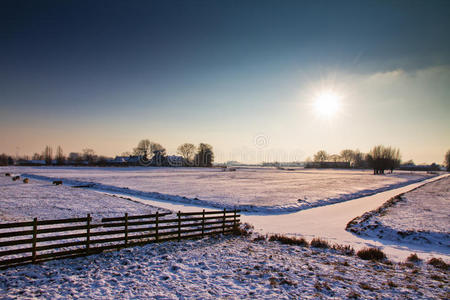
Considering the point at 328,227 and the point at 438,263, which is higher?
the point at 438,263

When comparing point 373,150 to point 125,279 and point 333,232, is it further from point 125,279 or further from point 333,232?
point 125,279

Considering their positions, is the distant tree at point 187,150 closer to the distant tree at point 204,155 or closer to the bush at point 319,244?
the distant tree at point 204,155

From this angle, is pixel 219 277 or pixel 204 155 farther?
pixel 204 155

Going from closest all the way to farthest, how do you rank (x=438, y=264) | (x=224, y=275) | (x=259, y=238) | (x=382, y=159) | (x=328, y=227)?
(x=224, y=275) < (x=438, y=264) < (x=259, y=238) < (x=328, y=227) < (x=382, y=159)

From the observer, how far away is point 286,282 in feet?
30.2

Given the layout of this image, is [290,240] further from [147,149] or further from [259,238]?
[147,149]

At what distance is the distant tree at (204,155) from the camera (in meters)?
156

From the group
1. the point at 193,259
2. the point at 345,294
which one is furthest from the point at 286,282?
the point at 193,259

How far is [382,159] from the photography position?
123125mm

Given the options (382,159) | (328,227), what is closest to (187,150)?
(382,159)

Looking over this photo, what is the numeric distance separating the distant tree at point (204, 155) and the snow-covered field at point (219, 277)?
472 feet

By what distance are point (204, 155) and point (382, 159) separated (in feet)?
327

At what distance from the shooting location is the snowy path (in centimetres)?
1458

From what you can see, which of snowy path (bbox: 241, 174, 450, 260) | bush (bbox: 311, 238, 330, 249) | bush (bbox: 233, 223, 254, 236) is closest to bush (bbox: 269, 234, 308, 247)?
bush (bbox: 311, 238, 330, 249)
